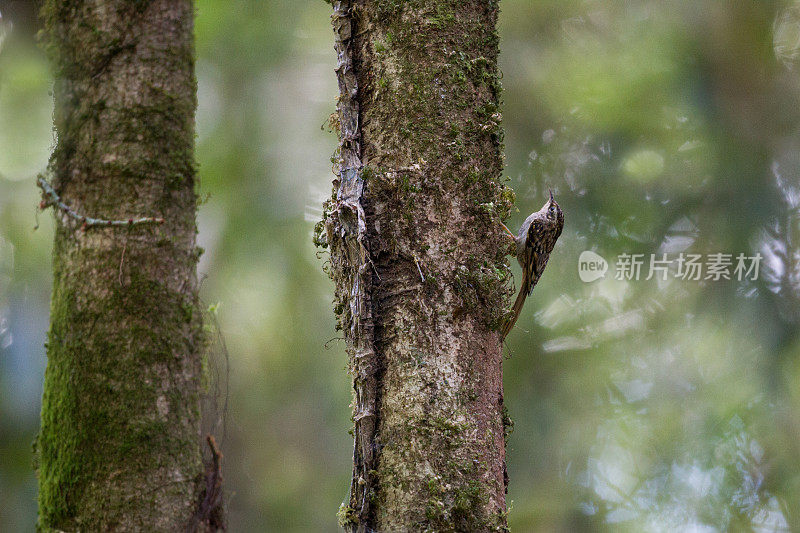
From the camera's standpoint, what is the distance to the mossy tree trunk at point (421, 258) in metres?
1.99

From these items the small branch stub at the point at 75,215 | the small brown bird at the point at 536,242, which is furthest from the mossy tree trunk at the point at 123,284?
the small brown bird at the point at 536,242

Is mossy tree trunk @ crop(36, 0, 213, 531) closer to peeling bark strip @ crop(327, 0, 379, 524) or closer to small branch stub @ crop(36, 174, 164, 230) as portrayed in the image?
small branch stub @ crop(36, 174, 164, 230)

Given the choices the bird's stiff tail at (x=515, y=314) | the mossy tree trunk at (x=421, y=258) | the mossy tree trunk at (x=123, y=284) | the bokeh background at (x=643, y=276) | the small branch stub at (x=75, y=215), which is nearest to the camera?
the mossy tree trunk at (x=421, y=258)

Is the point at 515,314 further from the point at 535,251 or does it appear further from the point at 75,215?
the point at 75,215

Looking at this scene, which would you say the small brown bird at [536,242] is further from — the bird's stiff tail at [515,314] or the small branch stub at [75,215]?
the small branch stub at [75,215]

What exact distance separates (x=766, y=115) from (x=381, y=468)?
5.53 m

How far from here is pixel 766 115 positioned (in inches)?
245

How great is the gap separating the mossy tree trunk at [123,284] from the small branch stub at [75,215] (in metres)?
0.02

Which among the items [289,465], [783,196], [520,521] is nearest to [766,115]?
[783,196]

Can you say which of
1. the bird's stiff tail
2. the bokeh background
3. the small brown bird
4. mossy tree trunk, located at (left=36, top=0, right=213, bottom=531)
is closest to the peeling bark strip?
A: the bird's stiff tail

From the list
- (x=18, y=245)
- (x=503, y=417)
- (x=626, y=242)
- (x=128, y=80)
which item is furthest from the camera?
(x=18, y=245)

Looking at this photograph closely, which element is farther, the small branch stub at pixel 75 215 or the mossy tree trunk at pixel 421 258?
the small branch stub at pixel 75 215

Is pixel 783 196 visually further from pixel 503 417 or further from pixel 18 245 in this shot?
pixel 18 245

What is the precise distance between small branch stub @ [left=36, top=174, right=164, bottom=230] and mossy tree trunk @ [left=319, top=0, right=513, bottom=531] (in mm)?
1854
